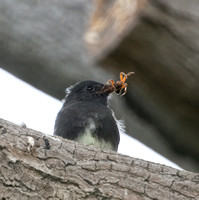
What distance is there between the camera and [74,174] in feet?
6.25

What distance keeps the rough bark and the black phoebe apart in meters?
0.98

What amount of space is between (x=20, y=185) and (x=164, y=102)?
667 mm

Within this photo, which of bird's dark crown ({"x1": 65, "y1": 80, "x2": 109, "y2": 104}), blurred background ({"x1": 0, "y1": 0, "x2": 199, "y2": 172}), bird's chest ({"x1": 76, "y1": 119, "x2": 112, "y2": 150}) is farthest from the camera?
bird's dark crown ({"x1": 65, "y1": 80, "x2": 109, "y2": 104})

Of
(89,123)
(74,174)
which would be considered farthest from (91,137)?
(74,174)

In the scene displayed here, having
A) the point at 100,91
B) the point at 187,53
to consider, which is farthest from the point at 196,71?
the point at 100,91

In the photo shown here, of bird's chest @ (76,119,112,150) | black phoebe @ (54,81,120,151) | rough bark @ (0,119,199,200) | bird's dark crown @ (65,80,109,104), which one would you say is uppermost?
bird's dark crown @ (65,80,109,104)

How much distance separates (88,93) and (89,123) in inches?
30.0

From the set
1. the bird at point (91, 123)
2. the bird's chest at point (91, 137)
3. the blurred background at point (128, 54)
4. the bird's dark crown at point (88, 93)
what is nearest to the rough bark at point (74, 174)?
the blurred background at point (128, 54)

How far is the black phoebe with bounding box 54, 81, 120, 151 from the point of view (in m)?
3.12

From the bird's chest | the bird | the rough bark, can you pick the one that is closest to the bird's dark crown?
the bird

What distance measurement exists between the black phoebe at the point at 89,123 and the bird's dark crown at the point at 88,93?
0.03 meters

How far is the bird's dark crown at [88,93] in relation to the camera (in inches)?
151

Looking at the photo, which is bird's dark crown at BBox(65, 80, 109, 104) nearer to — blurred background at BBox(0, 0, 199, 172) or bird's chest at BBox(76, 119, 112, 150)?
bird's chest at BBox(76, 119, 112, 150)

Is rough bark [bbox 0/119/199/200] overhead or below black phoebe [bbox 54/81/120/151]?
below
